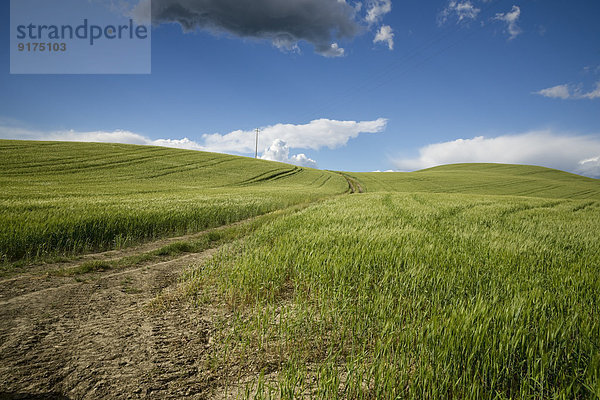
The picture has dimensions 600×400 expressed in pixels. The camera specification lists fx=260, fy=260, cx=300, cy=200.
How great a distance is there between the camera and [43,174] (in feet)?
92.0

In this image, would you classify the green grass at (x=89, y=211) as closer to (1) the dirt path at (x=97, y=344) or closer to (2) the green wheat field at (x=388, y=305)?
(2) the green wheat field at (x=388, y=305)

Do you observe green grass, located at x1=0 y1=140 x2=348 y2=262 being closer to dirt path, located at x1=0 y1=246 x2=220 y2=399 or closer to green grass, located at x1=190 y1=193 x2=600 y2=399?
dirt path, located at x1=0 y1=246 x2=220 y2=399

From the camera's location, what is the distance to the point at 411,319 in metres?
3.42

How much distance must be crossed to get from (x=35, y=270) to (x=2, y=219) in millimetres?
3369

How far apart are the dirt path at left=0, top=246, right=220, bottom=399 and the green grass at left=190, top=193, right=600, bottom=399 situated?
0.49 meters

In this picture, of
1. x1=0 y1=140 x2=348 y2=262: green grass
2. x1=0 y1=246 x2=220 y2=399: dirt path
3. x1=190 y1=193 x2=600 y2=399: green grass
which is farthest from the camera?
x1=0 y1=140 x2=348 y2=262: green grass

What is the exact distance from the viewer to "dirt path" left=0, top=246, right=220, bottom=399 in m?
2.53

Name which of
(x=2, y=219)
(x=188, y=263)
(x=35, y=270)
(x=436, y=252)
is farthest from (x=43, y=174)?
(x=436, y=252)

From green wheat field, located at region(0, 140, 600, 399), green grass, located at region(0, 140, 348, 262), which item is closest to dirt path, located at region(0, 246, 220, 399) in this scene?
green wheat field, located at region(0, 140, 600, 399)

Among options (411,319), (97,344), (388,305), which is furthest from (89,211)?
(411,319)

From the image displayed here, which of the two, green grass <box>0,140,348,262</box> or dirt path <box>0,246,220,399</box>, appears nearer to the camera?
dirt path <box>0,246,220,399</box>

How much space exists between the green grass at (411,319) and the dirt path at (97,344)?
1.60 feet

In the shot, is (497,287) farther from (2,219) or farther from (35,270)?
(2,219)

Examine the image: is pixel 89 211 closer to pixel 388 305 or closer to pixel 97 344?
pixel 97 344
